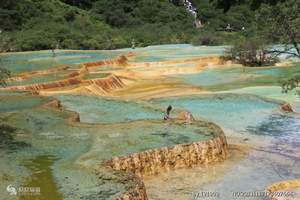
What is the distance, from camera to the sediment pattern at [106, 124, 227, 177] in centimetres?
1244

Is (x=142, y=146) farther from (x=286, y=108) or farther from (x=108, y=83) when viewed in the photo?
(x=108, y=83)

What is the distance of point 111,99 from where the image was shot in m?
20.7

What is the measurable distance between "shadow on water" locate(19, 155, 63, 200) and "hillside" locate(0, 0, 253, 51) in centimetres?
3590

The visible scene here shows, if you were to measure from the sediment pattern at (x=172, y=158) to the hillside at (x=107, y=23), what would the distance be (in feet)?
114

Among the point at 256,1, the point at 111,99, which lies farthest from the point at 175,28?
the point at 256,1

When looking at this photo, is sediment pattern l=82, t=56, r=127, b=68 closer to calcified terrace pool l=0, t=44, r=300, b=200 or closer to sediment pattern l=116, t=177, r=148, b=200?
calcified terrace pool l=0, t=44, r=300, b=200

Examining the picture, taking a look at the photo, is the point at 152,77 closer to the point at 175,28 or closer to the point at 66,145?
the point at 66,145

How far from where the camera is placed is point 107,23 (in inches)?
2682

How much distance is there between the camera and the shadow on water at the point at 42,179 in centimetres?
927

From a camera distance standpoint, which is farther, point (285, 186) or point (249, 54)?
point (249, 54)

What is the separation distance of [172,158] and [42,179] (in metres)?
3.85

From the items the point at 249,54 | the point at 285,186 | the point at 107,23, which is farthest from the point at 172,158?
the point at 107,23

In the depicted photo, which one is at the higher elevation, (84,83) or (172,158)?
(84,83)
